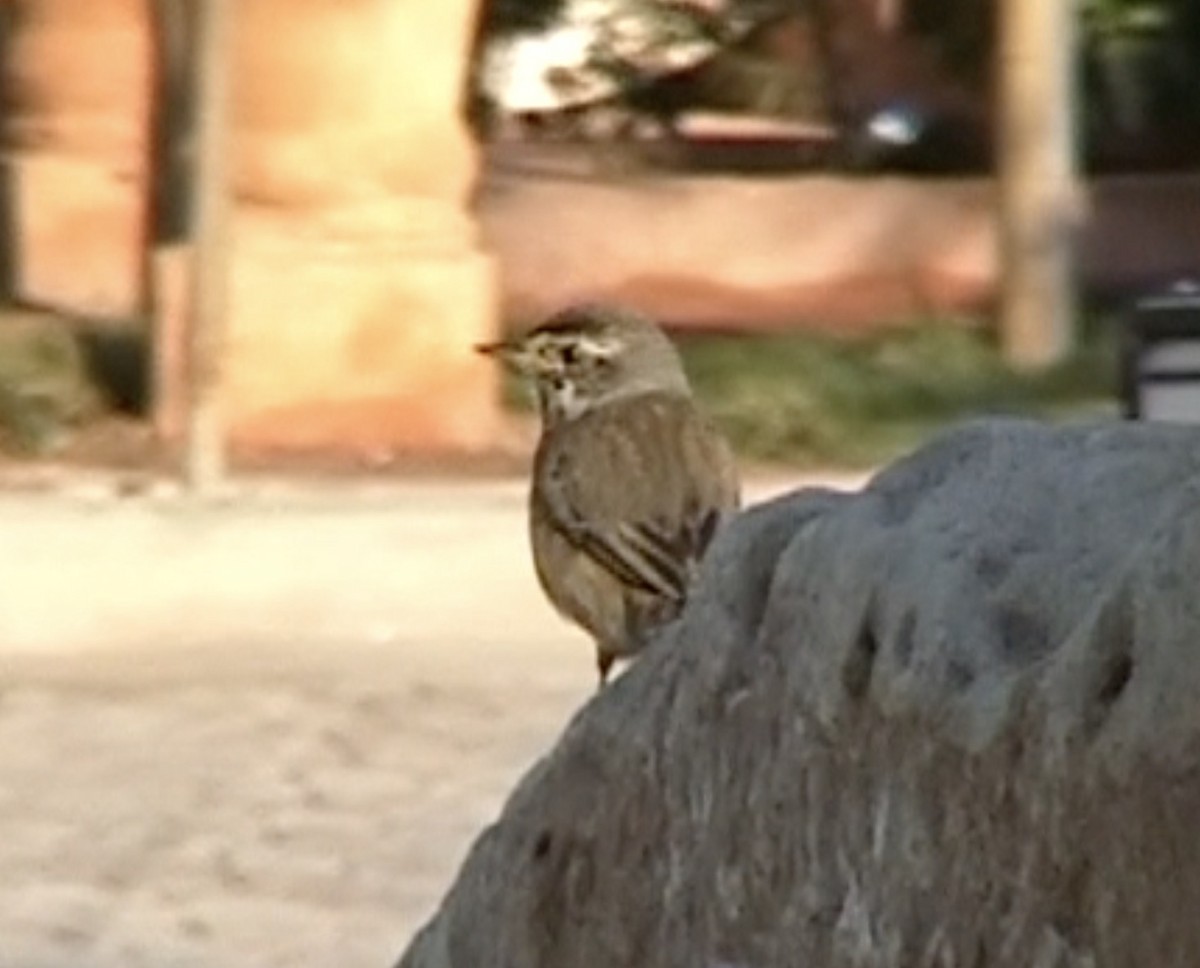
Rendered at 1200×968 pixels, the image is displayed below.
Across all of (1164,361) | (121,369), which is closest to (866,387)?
(121,369)

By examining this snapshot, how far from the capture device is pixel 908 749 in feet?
11.8

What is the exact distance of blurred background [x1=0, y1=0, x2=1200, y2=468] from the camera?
12523mm

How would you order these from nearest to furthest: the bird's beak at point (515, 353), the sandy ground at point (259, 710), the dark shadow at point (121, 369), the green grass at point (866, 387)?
the sandy ground at point (259, 710) → the bird's beak at point (515, 353) → the green grass at point (866, 387) → the dark shadow at point (121, 369)

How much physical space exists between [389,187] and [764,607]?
8798mm

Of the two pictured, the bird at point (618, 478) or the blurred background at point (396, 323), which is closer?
the bird at point (618, 478)

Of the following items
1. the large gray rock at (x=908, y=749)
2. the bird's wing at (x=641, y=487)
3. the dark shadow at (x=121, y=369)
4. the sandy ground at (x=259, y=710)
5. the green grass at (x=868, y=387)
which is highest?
the large gray rock at (x=908, y=749)

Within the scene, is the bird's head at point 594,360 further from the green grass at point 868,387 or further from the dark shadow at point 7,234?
the dark shadow at point 7,234

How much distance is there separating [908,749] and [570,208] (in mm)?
11745

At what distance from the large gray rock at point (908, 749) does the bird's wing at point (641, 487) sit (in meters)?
2.96

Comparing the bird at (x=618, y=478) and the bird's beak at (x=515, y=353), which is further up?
the bird's beak at (x=515, y=353)

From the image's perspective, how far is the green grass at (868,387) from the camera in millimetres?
12383

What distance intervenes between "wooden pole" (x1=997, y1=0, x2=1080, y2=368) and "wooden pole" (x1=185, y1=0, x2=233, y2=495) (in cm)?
268

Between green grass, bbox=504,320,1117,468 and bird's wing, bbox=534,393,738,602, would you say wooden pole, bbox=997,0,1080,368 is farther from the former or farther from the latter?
bird's wing, bbox=534,393,738,602

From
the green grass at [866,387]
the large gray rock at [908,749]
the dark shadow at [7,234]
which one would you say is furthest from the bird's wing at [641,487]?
the dark shadow at [7,234]
